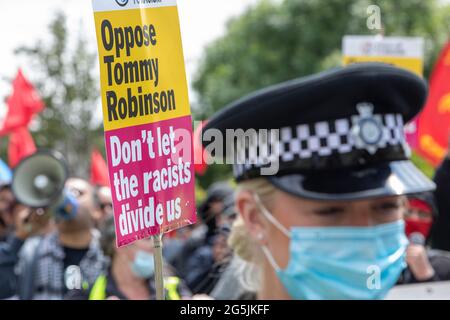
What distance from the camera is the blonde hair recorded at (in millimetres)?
2559

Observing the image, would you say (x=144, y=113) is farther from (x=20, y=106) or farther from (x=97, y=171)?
(x=97, y=171)

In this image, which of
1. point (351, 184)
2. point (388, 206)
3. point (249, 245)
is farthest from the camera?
point (249, 245)

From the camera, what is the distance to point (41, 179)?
6.16 m

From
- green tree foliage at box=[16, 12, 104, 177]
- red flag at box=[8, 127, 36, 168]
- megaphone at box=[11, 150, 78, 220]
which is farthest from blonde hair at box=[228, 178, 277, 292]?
green tree foliage at box=[16, 12, 104, 177]

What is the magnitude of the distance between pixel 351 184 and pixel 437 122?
4581mm

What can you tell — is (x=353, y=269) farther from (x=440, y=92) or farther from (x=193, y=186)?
(x=440, y=92)

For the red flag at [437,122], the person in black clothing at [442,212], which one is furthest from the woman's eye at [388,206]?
the red flag at [437,122]

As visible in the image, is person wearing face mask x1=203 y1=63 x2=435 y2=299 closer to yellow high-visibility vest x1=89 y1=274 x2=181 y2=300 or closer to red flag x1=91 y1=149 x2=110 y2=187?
yellow high-visibility vest x1=89 y1=274 x2=181 y2=300

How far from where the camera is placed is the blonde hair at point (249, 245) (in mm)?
2559

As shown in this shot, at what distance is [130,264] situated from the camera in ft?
13.9

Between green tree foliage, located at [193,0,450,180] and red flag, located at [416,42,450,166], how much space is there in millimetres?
15147

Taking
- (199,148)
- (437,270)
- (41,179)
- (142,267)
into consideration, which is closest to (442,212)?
(437,270)

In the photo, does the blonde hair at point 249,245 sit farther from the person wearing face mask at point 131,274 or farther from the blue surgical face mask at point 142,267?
the blue surgical face mask at point 142,267

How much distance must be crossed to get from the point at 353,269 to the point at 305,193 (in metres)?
0.27
